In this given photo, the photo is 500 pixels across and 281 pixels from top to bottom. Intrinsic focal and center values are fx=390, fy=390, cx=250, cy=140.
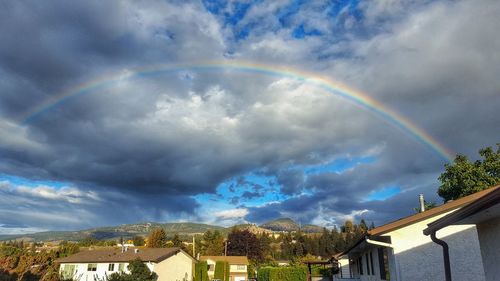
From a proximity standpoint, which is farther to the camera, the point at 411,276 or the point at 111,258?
the point at 111,258

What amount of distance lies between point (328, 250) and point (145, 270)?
9548 centimetres

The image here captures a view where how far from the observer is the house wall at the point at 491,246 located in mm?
6566

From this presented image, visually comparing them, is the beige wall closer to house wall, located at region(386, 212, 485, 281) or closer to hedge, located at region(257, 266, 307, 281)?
hedge, located at region(257, 266, 307, 281)

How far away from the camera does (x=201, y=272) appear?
4978cm

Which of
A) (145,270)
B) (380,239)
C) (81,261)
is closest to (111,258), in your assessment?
(81,261)

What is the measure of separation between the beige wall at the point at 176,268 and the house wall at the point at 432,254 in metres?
34.0

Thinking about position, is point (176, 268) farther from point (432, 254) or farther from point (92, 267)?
point (432, 254)

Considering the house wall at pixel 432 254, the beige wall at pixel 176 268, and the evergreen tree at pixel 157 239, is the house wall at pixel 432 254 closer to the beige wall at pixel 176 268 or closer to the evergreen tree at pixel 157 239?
the beige wall at pixel 176 268

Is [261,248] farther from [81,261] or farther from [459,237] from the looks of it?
[459,237]

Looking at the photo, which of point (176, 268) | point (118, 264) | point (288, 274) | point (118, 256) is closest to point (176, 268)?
point (176, 268)

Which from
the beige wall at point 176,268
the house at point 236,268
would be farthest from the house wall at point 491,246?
the house at point 236,268

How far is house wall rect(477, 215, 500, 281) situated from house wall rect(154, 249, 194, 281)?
41773 millimetres

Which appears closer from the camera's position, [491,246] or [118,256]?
[491,246]

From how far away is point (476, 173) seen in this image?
1453 inches
